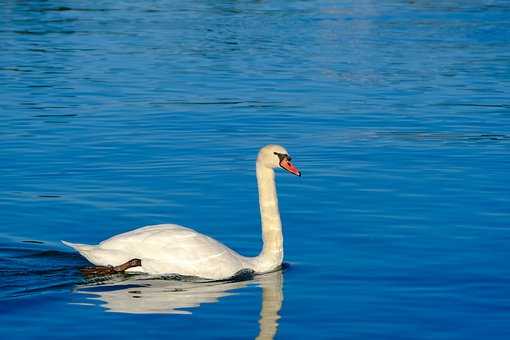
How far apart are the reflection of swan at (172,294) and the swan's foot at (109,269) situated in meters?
0.16

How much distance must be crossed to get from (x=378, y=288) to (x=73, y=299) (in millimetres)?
3175

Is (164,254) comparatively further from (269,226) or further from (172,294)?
(269,226)

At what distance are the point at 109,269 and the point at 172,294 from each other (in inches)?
36.3

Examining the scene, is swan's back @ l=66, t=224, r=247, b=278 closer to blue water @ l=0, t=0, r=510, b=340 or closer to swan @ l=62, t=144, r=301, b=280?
swan @ l=62, t=144, r=301, b=280

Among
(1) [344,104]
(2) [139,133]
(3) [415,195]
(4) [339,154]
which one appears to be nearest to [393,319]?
(3) [415,195]

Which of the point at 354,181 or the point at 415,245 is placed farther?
the point at 354,181

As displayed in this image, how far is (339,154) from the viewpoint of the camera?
21.9 metres

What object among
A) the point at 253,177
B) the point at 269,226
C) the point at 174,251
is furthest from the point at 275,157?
the point at 253,177

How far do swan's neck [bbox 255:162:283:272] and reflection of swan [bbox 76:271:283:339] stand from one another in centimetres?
22

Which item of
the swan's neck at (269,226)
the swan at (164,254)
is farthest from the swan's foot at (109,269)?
the swan's neck at (269,226)

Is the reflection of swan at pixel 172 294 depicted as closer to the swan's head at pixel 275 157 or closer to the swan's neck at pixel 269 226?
the swan's neck at pixel 269 226

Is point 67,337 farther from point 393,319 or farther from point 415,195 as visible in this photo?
point 415,195

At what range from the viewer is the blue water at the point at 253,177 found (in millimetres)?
12672

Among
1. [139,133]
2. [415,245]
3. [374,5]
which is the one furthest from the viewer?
[374,5]
